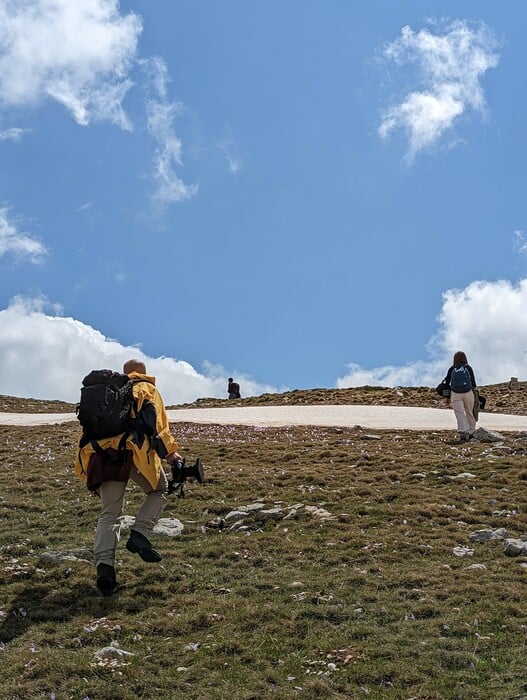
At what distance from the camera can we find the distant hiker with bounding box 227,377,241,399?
51812 millimetres

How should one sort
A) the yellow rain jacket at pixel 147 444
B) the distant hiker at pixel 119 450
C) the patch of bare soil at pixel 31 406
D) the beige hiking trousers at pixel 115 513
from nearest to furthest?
the beige hiking trousers at pixel 115 513
the distant hiker at pixel 119 450
the yellow rain jacket at pixel 147 444
the patch of bare soil at pixel 31 406

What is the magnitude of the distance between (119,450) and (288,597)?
2758 millimetres

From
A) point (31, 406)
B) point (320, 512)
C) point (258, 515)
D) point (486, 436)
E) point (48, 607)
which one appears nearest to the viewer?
point (48, 607)

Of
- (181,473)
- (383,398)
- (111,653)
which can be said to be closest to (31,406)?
(383,398)

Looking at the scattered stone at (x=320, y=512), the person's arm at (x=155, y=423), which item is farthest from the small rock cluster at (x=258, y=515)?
the person's arm at (x=155, y=423)

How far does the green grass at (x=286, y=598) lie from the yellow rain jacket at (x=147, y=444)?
148 cm

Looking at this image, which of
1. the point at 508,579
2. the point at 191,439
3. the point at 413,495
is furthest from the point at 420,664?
the point at 191,439

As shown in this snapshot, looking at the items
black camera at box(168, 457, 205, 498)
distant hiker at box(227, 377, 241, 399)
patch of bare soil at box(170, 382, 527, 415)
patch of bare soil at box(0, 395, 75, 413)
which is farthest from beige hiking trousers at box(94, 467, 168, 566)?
distant hiker at box(227, 377, 241, 399)

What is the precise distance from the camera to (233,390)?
171 ft

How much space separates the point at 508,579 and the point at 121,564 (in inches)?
202

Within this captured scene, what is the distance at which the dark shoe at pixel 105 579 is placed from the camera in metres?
9.21

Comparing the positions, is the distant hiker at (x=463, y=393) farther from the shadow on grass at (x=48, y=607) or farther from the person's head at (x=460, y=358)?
the shadow on grass at (x=48, y=607)

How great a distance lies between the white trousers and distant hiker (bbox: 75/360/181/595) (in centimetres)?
1346

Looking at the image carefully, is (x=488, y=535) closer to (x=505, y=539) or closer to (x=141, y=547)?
(x=505, y=539)
